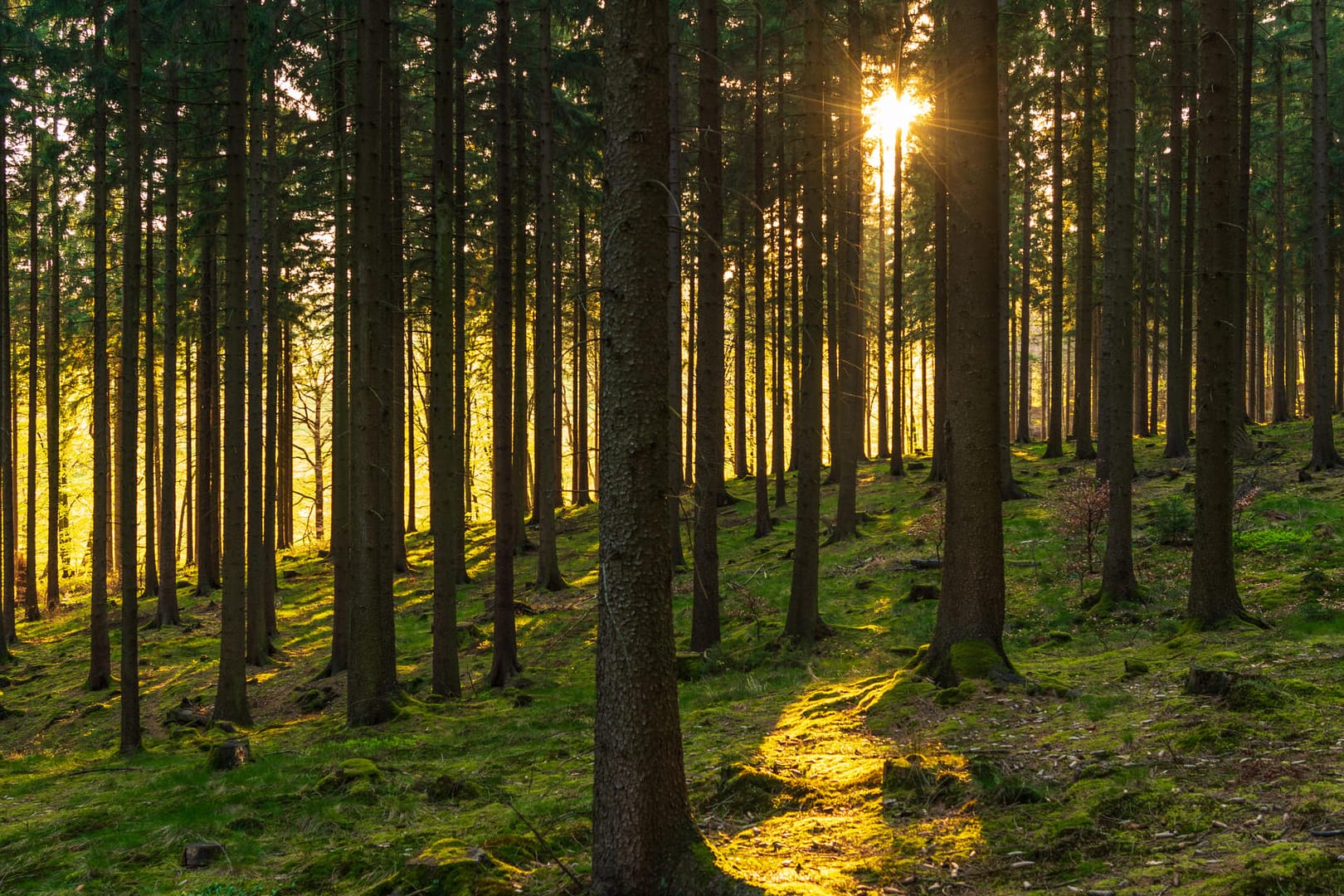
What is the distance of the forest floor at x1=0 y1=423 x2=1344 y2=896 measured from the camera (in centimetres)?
543

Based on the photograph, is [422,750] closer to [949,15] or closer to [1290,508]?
[949,15]

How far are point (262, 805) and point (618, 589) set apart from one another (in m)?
6.01

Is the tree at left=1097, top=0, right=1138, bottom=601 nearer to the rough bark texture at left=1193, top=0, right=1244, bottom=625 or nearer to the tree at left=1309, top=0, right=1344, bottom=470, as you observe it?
the rough bark texture at left=1193, top=0, right=1244, bottom=625

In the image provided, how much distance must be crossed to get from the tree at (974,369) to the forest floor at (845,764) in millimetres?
762

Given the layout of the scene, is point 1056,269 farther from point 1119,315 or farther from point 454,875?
point 454,875

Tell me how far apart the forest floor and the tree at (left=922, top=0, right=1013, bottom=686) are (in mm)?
762

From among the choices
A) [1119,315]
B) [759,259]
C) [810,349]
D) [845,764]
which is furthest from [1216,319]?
[759,259]

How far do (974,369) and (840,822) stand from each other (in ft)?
16.0

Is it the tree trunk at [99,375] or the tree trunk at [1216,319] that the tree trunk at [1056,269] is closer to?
the tree trunk at [1216,319]

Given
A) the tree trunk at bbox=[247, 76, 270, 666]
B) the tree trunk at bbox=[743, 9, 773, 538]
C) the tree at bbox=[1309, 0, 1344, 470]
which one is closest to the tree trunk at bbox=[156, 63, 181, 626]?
the tree trunk at bbox=[247, 76, 270, 666]

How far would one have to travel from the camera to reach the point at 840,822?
6.45m

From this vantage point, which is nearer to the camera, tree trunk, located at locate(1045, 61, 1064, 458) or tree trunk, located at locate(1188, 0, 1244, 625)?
tree trunk, located at locate(1188, 0, 1244, 625)

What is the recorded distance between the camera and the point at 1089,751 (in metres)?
6.87

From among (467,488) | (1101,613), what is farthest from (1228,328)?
(467,488)
